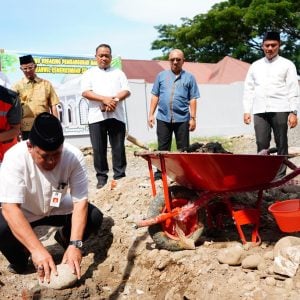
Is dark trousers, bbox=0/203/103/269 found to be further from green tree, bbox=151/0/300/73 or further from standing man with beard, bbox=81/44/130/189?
green tree, bbox=151/0/300/73

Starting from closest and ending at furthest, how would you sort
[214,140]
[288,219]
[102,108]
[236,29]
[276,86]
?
[288,219] < [276,86] < [102,108] < [214,140] < [236,29]

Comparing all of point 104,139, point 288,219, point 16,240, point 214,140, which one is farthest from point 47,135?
point 214,140

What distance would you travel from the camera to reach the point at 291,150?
5.32 metres

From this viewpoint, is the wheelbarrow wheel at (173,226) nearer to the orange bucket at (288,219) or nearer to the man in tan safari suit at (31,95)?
the orange bucket at (288,219)

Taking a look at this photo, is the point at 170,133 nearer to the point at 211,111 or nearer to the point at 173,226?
the point at 173,226

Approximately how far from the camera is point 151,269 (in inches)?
142

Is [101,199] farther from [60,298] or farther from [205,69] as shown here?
[205,69]

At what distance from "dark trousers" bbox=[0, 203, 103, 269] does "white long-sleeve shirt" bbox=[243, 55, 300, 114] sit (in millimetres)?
2134

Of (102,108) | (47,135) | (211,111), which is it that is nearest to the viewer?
(47,135)

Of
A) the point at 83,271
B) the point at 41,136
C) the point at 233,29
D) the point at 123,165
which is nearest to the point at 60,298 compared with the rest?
the point at 83,271

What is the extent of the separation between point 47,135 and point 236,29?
2348 centimetres

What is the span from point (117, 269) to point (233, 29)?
890 inches

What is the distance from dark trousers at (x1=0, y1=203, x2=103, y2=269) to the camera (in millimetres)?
3508

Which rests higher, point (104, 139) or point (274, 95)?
point (274, 95)
